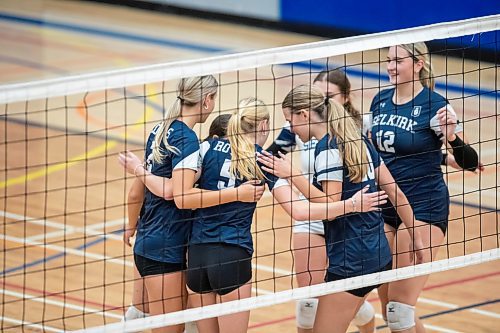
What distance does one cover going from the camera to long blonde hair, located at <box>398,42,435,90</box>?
299 inches

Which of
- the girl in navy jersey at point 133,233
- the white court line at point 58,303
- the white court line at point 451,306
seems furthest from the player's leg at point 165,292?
the white court line at point 451,306

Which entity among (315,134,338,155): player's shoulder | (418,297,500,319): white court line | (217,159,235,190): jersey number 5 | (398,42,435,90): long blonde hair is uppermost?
(398,42,435,90): long blonde hair

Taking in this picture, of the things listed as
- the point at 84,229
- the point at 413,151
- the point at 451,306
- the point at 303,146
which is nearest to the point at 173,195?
the point at 303,146

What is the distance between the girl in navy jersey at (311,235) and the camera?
750 cm

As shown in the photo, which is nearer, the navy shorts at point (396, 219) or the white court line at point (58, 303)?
the navy shorts at point (396, 219)

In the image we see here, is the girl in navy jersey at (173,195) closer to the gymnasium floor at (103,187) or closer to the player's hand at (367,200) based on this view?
the gymnasium floor at (103,187)

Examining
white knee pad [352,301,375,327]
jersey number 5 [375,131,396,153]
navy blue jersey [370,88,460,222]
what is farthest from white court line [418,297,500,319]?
jersey number 5 [375,131,396,153]

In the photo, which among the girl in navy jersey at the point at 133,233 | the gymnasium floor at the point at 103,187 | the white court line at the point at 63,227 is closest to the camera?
the girl in navy jersey at the point at 133,233

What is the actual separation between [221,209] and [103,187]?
5259 millimetres

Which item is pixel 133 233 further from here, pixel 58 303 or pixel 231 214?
pixel 58 303

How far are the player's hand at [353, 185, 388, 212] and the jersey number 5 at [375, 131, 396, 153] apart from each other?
2.58ft

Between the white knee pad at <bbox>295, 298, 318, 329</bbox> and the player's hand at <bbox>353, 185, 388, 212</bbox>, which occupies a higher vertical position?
the player's hand at <bbox>353, 185, 388, 212</bbox>

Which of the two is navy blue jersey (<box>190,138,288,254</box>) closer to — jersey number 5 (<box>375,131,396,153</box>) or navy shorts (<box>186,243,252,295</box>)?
navy shorts (<box>186,243,252,295</box>)

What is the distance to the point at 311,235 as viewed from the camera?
762cm
